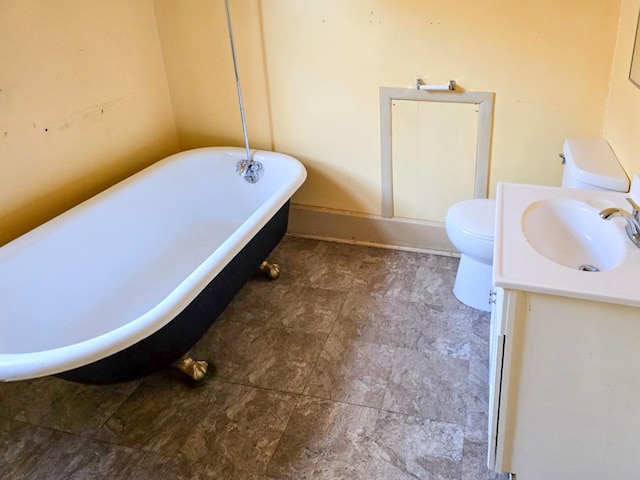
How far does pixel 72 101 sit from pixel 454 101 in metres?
1.71

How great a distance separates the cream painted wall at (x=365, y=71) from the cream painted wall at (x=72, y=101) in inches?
7.7

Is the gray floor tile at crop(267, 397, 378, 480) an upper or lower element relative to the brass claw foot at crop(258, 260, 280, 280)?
lower

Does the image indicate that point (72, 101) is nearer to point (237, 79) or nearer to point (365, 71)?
point (237, 79)

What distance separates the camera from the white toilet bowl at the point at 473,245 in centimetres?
221

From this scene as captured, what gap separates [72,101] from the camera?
94.9 inches

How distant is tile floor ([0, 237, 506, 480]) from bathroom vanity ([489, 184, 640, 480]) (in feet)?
0.96

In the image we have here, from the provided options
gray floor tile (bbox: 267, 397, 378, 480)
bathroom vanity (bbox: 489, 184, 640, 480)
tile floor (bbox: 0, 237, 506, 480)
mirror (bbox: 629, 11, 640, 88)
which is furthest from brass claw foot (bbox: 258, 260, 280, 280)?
mirror (bbox: 629, 11, 640, 88)

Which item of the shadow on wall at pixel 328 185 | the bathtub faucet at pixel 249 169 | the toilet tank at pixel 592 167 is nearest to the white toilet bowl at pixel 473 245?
the toilet tank at pixel 592 167

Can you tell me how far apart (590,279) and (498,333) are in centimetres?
26

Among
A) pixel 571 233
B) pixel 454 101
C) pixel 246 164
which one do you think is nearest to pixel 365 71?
pixel 454 101

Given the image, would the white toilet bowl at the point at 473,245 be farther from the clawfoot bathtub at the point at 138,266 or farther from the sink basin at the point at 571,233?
the clawfoot bathtub at the point at 138,266

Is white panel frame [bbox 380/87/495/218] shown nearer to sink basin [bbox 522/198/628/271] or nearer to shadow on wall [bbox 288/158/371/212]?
shadow on wall [bbox 288/158/371/212]

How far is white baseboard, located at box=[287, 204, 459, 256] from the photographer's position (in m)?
2.85

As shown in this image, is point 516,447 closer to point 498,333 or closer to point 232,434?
point 498,333
